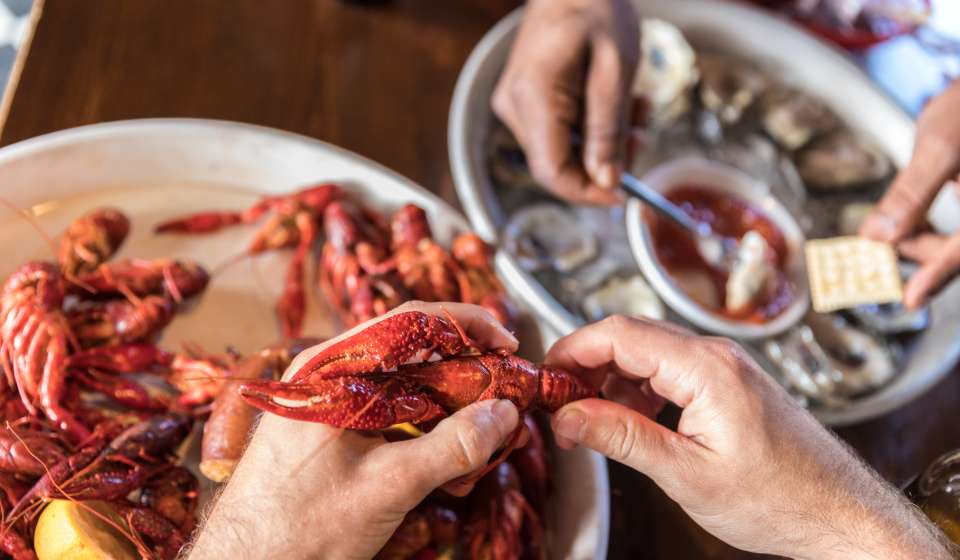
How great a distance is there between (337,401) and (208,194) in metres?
1.14

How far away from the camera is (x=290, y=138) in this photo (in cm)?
212

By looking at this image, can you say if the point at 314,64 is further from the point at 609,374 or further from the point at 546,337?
the point at 609,374

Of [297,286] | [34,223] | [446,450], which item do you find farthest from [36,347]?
[446,450]

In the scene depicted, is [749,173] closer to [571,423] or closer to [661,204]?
[661,204]

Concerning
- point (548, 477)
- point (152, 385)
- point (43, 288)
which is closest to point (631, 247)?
point (548, 477)

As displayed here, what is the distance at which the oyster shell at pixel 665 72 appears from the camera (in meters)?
2.67

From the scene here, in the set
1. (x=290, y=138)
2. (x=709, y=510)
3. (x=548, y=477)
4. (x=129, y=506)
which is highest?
(x=290, y=138)

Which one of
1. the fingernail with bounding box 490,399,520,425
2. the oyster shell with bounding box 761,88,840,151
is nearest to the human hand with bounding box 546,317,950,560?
the fingernail with bounding box 490,399,520,425

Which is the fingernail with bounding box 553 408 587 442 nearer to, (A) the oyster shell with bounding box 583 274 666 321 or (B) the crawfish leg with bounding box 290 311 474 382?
(B) the crawfish leg with bounding box 290 311 474 382

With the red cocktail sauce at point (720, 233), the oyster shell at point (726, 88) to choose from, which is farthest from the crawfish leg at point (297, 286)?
the oyster shell at point (726, 88)

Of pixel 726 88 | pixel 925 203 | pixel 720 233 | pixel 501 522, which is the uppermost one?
pixel 726 88

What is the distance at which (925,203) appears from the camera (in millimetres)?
2244

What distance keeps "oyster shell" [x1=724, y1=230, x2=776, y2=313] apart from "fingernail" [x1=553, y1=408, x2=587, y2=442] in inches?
43.9

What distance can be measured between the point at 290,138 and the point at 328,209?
24cm
